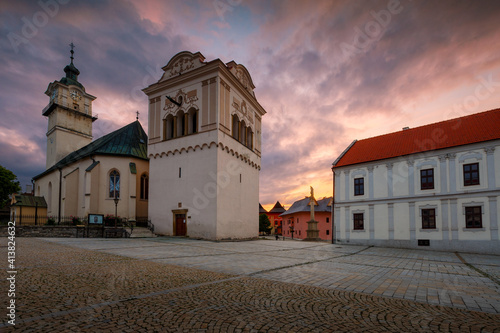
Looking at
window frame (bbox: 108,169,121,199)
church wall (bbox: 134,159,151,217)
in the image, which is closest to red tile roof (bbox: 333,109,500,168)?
church wall (bbox: 134,159,151,217)

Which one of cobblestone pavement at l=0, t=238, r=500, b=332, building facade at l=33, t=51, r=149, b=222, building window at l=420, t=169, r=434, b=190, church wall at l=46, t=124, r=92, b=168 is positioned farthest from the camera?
church wall at l=46, t=124, r=92, b=168

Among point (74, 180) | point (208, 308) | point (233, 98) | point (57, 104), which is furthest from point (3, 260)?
point (57, 104)

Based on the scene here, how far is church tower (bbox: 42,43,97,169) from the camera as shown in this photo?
3872cm

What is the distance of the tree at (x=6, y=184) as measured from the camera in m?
40.9

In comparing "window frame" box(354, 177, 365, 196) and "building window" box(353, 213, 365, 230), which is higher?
"window frame" box(354, 177, 365, 196)

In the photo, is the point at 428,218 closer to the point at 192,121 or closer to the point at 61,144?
the point at 192,121

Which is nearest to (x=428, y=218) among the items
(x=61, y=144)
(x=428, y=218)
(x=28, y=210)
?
(x=428, y=218)

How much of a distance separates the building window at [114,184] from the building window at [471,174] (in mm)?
27759

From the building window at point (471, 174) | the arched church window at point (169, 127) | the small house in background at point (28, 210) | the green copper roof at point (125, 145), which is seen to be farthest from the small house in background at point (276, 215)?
the building window at point (471, 174)

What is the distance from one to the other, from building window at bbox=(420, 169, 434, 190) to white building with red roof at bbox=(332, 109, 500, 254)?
64 mm

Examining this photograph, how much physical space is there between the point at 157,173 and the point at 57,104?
77.8ft

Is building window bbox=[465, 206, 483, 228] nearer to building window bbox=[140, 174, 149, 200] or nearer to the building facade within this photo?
the building facade

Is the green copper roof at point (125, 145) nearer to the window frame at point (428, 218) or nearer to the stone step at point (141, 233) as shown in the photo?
the stone step at point (141, 233)

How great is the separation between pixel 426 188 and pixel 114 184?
86.0 ft
